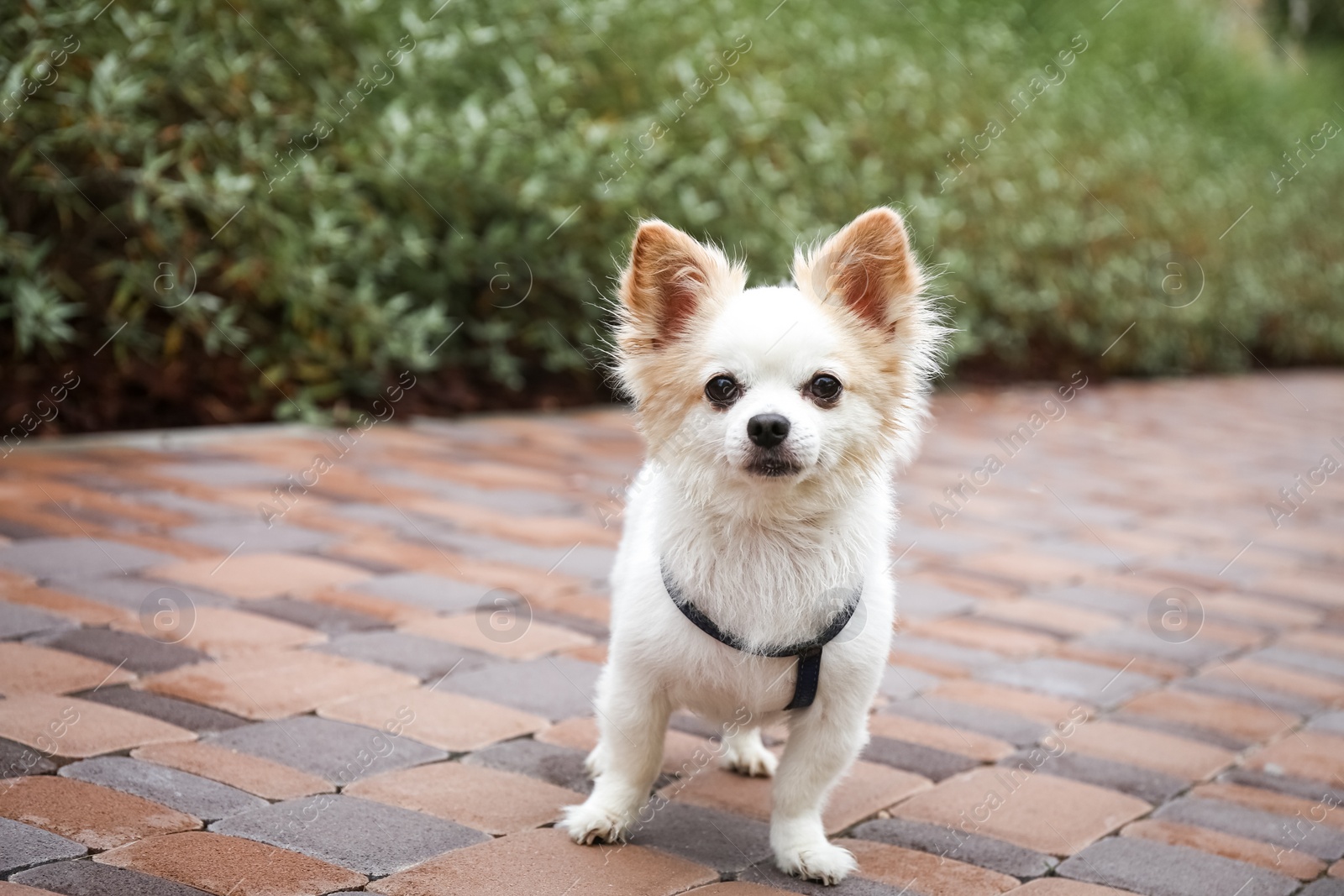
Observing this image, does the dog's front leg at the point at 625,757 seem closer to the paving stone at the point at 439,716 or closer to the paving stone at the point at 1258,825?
the paving stone at the point at 439,716

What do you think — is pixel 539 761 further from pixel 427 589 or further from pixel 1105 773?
pixel 1105 773

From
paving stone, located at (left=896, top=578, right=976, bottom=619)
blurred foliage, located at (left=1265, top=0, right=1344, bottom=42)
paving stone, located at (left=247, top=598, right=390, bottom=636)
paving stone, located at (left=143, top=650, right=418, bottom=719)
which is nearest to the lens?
paving stone, located at (left=143, top=650, right=418, bottom=719)

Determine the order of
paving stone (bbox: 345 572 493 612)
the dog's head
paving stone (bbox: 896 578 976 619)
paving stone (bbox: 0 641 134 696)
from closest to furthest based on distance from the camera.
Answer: the dog's head < paving stone (bbox: 0 641 134 696) < paving stone (bbox: 345 572 493 612) < paving stone (bbox: 896 578 976 619)

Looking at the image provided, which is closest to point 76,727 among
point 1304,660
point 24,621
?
point 24,621

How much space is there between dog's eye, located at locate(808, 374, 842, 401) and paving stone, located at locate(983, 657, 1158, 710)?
1482 mm

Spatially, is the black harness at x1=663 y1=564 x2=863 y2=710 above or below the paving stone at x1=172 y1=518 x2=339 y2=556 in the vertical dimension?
below

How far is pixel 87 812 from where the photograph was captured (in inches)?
89.9

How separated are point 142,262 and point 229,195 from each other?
472 mm

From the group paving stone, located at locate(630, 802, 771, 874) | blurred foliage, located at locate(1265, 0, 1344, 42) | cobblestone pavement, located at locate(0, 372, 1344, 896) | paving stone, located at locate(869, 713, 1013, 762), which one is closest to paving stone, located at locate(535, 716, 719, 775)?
cobblestone pavement, located at locate(0, 372, 1344, 896)

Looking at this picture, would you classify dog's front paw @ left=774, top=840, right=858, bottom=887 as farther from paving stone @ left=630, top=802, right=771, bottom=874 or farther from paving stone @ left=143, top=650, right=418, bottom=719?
paving stone @ left=143, top=650, right=418, bottom=719

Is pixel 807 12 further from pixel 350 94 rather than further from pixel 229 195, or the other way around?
pixel 229 195

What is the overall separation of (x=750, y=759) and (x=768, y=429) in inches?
38.6

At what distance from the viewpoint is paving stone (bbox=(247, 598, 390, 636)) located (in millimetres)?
3490

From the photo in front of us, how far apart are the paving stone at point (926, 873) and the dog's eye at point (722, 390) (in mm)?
932
